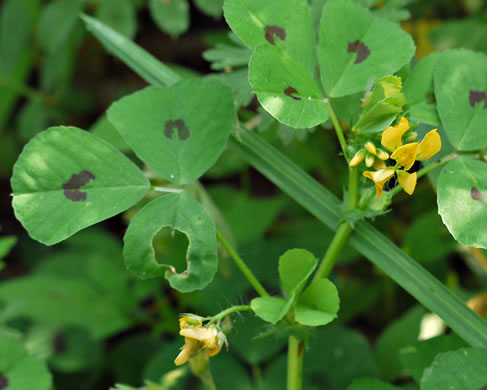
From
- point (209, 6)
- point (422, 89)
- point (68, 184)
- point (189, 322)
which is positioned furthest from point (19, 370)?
point (209, 6)

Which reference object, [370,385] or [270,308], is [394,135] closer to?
[270,308]

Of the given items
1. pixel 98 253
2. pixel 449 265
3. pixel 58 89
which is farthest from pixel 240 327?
pixel 58 89

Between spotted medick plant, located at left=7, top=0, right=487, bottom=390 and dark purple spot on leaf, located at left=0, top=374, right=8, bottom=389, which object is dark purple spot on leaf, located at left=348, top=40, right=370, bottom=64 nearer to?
spotted medick plant, located at left=7, top=0, right=487, bottom=390

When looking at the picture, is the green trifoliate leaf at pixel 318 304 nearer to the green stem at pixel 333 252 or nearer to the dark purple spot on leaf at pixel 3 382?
the green stem at pixel 333 252

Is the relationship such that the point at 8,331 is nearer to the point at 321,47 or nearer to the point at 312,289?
the point at 312,289

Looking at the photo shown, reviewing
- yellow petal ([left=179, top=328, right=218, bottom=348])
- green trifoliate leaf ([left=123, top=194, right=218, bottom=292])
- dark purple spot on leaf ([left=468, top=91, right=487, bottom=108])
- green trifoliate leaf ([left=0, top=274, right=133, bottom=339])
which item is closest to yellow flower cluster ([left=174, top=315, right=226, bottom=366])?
yellow petal ([left=179, top=328, right=218, bottom=348])
